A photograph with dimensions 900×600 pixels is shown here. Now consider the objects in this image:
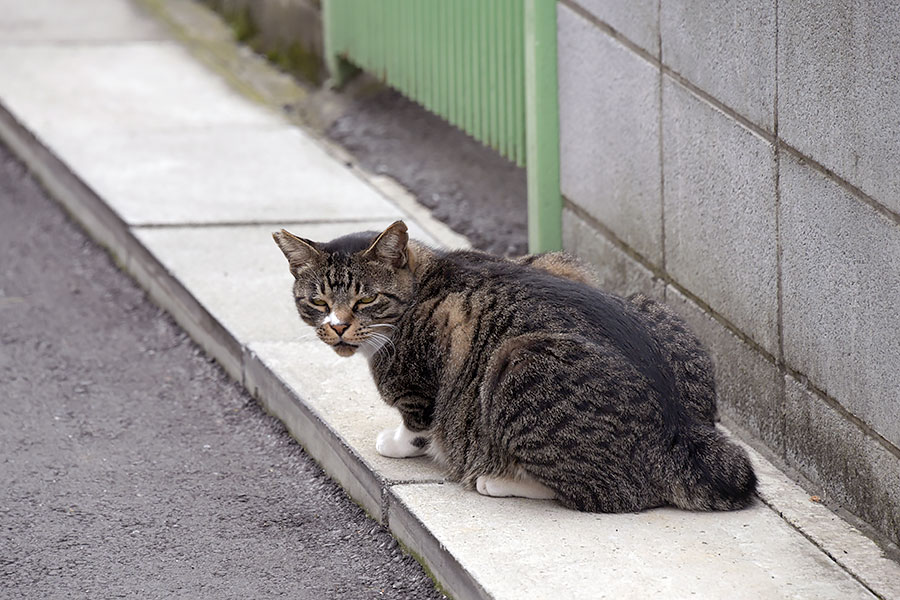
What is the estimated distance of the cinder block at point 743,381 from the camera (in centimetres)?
426

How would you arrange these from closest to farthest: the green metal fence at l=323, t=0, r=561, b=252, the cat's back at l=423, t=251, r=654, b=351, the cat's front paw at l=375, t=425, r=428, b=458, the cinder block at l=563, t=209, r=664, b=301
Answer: the cat's back at l=423, t=251, r=654, b=351
the cat's front paw at l=375, t=425, r=428, b=458
the cinder block at l=563, t=209, r=664, b=301
the green metal fence at l=323, t=0, r=561, b=252

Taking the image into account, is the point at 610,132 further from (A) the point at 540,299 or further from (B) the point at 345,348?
(B) the point at 345,348

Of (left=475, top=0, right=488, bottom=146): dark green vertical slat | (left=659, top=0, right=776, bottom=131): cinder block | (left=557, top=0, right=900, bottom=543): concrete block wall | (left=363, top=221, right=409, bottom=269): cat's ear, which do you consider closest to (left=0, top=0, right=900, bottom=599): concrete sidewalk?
(left=557, top=0, right=900, bottom=543): concrete block wall

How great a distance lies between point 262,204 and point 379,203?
0.55 meters

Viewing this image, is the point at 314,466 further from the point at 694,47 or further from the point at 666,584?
the point at 694,47

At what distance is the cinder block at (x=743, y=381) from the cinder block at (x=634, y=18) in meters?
0.91

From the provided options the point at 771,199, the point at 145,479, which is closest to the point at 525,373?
the point at 771,199

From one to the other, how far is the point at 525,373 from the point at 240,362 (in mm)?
1740

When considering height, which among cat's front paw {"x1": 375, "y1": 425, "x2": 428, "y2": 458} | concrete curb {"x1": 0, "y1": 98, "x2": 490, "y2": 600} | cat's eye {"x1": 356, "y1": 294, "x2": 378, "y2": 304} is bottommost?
concrete curb {"x1": 0, "y1": 98, "x2": 490, "y2": 600}

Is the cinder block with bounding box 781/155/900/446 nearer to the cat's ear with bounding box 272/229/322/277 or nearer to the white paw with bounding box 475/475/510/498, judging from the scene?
the white paw with bounding box 475/475/510/498

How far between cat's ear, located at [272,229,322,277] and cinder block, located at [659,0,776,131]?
1392 mm

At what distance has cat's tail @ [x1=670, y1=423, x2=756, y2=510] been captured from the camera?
3.76 metres

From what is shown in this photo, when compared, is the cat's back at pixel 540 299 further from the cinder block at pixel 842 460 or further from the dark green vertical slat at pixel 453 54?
the dark green vertical slat at pixel 453 54

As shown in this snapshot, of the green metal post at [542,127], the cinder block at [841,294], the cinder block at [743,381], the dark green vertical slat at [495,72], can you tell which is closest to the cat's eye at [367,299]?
the cinder block at [743,381]
